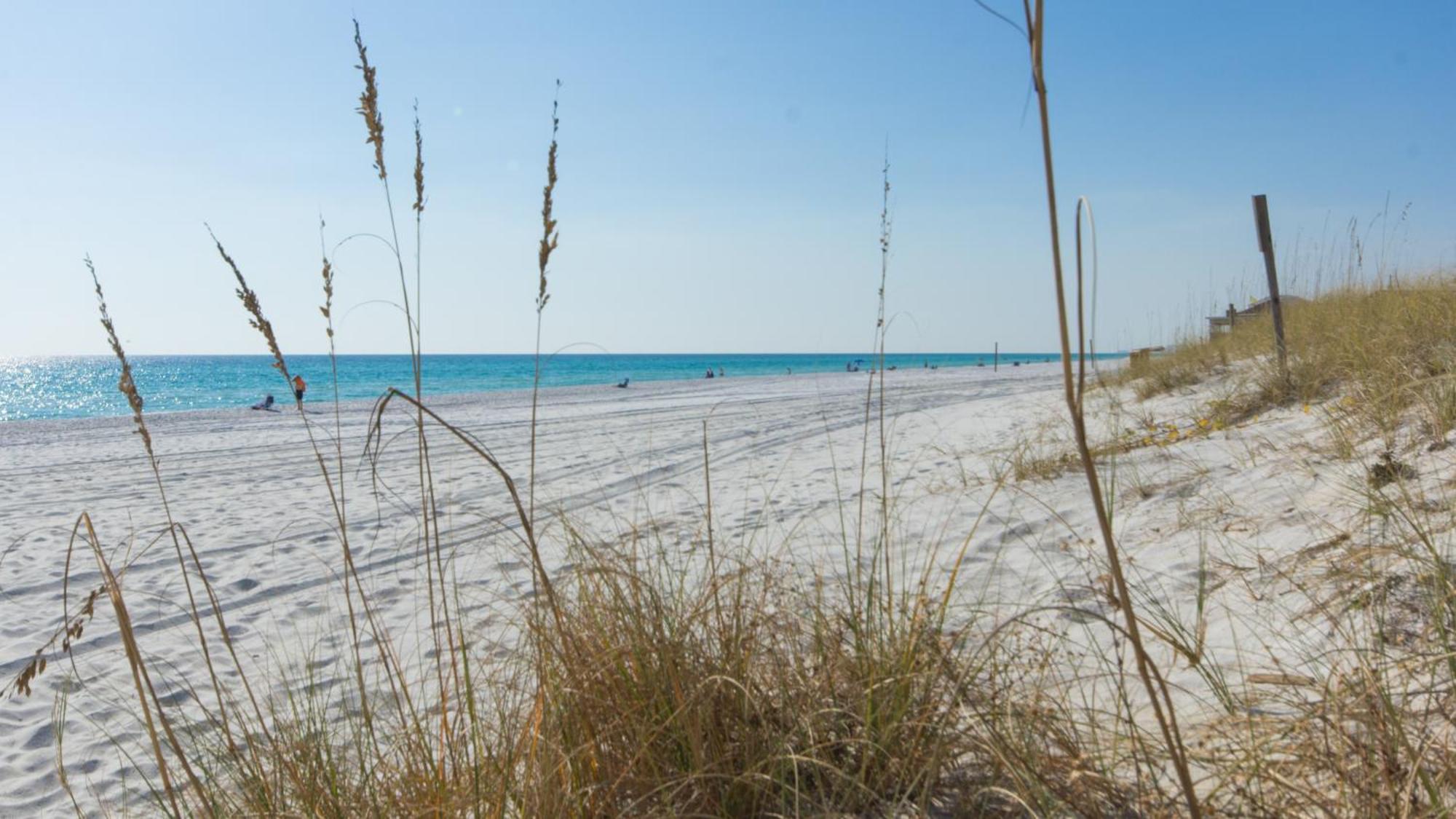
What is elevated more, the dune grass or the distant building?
the distant building

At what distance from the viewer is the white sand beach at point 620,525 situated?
2709mm

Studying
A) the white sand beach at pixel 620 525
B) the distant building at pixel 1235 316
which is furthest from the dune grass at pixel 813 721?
the distant building at pixel 1235 316

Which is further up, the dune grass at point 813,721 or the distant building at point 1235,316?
the distant building at point 1235,316

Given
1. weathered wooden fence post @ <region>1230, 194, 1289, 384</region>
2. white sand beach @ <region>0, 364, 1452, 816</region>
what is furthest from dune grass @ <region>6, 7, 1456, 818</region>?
weathered wooden fence post @ <region>1230, 194, 1289, 384</region>

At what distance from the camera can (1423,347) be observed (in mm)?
4645

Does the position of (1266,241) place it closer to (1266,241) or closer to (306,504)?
(1266,241)

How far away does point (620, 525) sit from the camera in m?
5.58

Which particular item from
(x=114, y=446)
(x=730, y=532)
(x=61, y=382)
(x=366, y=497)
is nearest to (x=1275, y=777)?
(x=730, y=532)

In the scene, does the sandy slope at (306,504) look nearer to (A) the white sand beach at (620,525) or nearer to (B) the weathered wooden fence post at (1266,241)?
(A) the white sand beach at (620,525)

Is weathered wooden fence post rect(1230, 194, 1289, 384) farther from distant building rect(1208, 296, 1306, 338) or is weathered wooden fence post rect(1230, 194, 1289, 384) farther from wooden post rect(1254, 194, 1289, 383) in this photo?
distant building rect(1208, 296, 1306, 338)

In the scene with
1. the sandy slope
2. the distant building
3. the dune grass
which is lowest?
the sandy slope

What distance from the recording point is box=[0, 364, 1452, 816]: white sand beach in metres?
2.71

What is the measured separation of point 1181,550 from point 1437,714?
5.10 feet

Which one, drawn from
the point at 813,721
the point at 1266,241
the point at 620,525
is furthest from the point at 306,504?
the point at 1266,241
